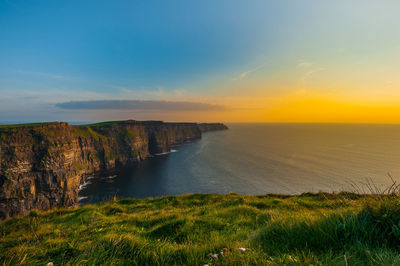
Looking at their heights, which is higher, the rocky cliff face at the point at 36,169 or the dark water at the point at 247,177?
the rocky cliff face at the point at 36,169

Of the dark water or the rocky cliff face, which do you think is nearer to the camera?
the rocky cliff face

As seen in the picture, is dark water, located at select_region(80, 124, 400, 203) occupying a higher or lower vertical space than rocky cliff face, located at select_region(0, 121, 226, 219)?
lower

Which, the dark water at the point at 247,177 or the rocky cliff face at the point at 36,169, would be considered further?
the dark water at the point at 247,177

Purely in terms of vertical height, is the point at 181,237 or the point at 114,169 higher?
the point at 181,237

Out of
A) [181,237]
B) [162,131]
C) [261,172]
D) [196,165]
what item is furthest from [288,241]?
[162,131]

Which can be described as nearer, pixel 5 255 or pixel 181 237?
pixel 5 255

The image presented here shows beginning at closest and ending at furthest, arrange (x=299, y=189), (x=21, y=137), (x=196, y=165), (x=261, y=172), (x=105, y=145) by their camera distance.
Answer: (x=21, y=137)
(x=299, y=189)
(x=261, y=172)
(x=196, y=165)
(x=105, y=145)

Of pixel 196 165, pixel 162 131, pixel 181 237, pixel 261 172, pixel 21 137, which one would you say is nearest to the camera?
pixel 181 237

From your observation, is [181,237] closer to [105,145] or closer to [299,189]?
[299,189]

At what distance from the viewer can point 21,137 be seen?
5659cm

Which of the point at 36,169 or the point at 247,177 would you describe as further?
the point at 247,177

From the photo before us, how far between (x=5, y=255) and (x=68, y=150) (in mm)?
88686

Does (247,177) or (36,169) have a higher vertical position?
(36,169)

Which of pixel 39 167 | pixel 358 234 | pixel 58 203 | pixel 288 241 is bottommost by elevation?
pixel 58 203
